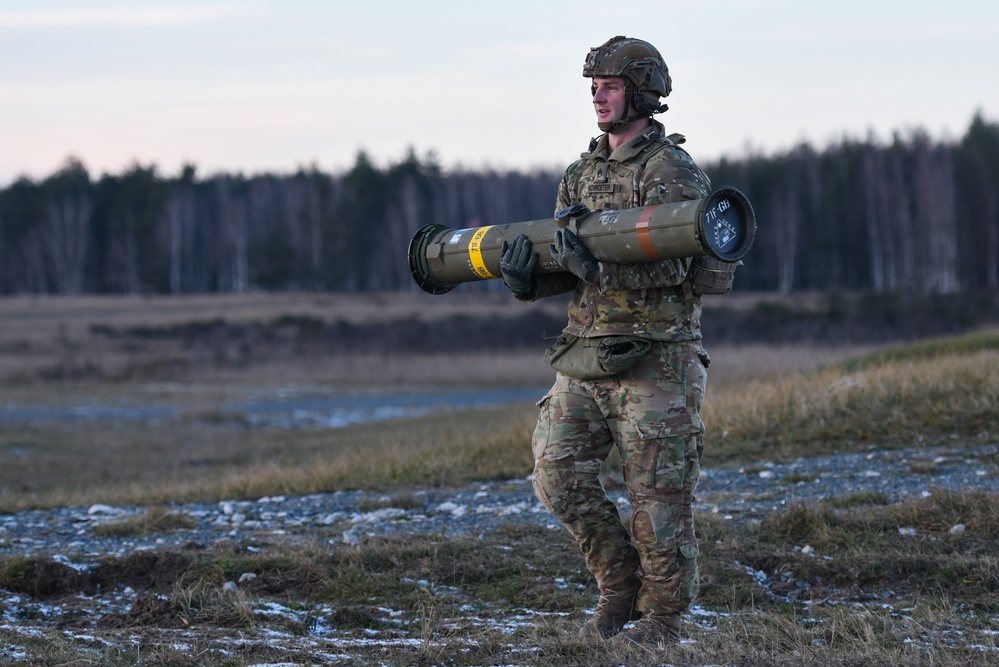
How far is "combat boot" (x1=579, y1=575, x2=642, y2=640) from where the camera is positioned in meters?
4.90

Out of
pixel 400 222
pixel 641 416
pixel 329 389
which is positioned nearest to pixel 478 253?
pixel 641 416

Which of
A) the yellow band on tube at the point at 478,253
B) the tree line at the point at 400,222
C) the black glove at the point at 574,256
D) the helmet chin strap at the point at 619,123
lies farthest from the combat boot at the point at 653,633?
the tree line at the point at 400,222

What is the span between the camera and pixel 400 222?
68250mm

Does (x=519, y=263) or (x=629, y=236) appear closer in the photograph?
(x=629, y=236)

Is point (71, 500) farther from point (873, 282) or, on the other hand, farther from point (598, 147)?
point (873, 282)

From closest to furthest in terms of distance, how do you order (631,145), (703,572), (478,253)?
(631,145) → (478,253) → (703,572)

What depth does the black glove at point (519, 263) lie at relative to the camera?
484 centimetres

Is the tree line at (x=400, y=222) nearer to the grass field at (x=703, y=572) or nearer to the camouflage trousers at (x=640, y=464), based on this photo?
the grass field at (x=703, y=572)

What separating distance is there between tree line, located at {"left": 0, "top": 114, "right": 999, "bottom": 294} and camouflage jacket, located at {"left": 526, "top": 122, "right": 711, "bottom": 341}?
2277 inches

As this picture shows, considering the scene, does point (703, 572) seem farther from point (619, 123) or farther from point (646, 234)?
point (619, 123)

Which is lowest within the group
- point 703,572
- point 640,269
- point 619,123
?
point 703,572

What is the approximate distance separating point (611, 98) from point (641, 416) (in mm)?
1392

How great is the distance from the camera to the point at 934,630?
496cm

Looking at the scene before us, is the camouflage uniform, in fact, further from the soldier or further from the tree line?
the tree line
